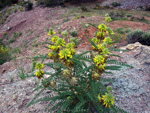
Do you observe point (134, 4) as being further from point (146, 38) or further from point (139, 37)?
point (146, 38)

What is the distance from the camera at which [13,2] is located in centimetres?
1775

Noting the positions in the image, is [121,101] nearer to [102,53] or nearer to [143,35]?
[102,53]

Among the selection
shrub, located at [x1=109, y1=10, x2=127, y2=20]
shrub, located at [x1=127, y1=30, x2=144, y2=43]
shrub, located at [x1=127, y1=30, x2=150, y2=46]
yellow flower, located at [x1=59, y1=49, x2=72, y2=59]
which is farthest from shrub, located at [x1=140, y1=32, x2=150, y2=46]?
yellow flower, located at [x1=59, y1=49, x2=72, y2=59]

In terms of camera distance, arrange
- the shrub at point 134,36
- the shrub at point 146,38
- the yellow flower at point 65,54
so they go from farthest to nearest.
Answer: the shrub at point 134,36
the shrub at point 146,38
the yellow flower at point 65,54

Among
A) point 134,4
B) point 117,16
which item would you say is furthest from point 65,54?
point 134,4

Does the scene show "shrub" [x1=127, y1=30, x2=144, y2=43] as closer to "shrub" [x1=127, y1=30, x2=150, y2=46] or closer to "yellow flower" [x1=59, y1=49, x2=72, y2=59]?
"shrub" [x1=127, y1=30, x2=150, y2=46]

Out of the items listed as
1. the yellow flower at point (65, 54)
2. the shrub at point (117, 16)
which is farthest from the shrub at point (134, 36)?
the yellow flower at point (65, 54)

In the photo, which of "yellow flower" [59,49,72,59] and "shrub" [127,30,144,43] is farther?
"shrub" [127,30,144,43]

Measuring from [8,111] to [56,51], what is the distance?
183cm

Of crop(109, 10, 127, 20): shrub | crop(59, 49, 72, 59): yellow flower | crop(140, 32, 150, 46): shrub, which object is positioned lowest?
crop(140, 32, 150, 46): shrub

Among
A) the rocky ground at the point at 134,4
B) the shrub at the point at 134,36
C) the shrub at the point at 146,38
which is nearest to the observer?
the shrub at the point at 146,38

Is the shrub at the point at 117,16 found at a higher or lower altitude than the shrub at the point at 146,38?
higher

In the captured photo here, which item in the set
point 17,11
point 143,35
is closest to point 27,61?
point 143,35

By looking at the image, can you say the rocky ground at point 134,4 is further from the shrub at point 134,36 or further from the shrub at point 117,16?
the shrub at point 134,36
